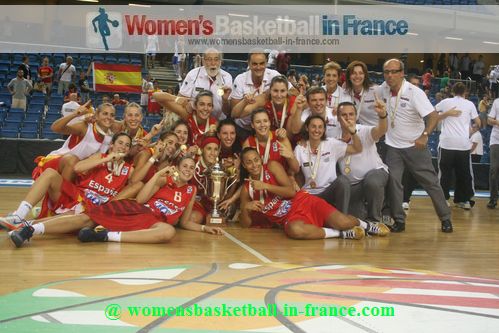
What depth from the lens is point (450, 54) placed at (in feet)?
78.5

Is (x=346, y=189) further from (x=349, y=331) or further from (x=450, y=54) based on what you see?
(x=450, y=54)

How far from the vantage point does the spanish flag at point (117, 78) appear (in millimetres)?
14438

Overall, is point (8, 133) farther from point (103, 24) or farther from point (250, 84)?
point (103, 24)

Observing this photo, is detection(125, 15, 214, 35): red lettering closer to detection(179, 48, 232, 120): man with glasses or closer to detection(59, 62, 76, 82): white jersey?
detection(59, 62, 76, 82): white jersey

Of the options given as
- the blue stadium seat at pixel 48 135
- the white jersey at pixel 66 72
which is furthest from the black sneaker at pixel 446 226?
the white jersey at pixel 66 72

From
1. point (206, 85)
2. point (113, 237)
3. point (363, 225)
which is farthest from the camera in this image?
point (206, 85)

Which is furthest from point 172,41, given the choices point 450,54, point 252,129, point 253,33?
point 252,129

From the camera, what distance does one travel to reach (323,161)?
600 cm

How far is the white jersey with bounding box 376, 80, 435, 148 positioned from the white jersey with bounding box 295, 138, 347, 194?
719 millimetres

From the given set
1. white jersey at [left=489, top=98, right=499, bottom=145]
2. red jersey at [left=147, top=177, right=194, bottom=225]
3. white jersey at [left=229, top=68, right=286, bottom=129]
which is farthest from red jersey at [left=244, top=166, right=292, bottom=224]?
white jersey at [left=489, top=98, right=499, bottom=145]

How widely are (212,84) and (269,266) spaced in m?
2.94

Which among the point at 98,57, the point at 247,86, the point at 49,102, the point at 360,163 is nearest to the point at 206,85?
the point at 247,86

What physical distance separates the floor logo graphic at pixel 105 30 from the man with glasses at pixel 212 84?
12049 mm

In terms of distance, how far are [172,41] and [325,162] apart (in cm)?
1422
